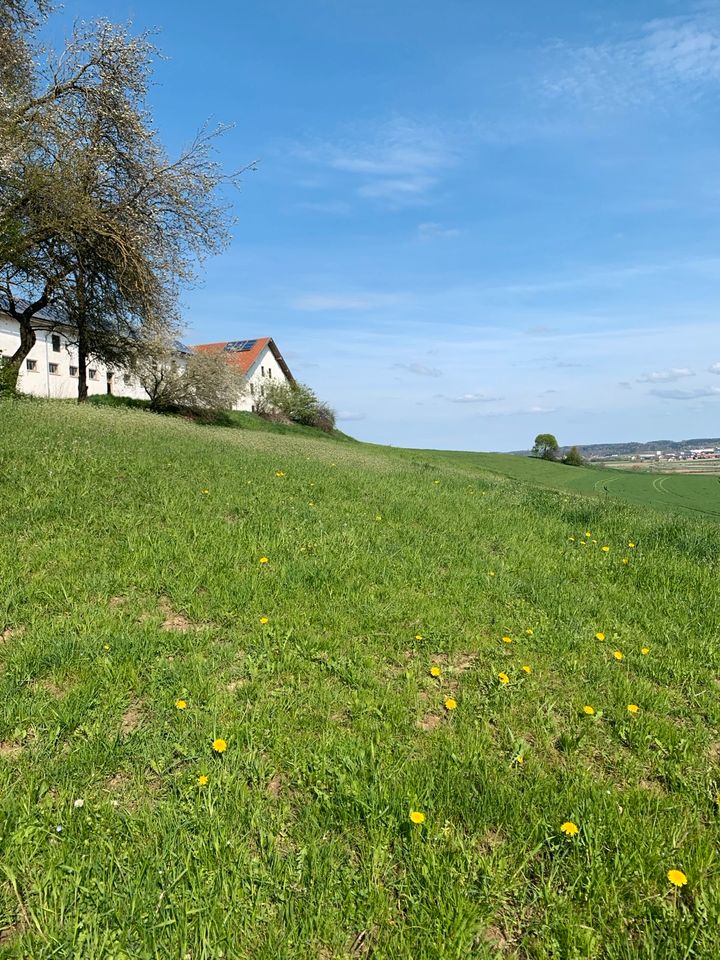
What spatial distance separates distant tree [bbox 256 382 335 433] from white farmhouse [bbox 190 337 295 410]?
1541 mm

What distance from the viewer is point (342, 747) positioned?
112 inches

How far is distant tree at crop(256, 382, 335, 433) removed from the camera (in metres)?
47.8

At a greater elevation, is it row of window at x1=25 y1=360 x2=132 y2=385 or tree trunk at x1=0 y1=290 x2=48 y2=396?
row of window at x1=25 y1=360 x2=132 y2=385

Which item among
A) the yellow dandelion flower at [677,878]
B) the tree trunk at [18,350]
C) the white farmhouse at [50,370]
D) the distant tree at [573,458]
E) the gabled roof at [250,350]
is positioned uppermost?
the gabled roof at [250,350]

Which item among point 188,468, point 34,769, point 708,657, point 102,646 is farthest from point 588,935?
point 188,468

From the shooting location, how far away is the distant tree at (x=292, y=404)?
157 ft

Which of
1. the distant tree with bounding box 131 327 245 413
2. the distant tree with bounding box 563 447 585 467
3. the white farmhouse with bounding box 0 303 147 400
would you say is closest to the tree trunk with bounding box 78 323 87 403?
the white farmhouse with bounding box 0 303 147 400

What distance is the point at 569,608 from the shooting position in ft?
15.9

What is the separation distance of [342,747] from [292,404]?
152 feet

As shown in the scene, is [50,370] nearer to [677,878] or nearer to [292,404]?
[292,404]

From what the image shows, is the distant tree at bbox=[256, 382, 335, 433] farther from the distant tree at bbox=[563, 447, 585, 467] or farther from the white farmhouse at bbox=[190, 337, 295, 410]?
the distant tree at bbox=[563, 447, 585, 467]

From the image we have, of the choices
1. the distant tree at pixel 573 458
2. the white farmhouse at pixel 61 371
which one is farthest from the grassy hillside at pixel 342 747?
the distant tree at pixel 573 458

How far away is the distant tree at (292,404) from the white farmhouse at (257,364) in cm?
154

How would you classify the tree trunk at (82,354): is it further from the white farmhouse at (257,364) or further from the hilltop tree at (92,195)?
the white farmhouse at (257,364)
